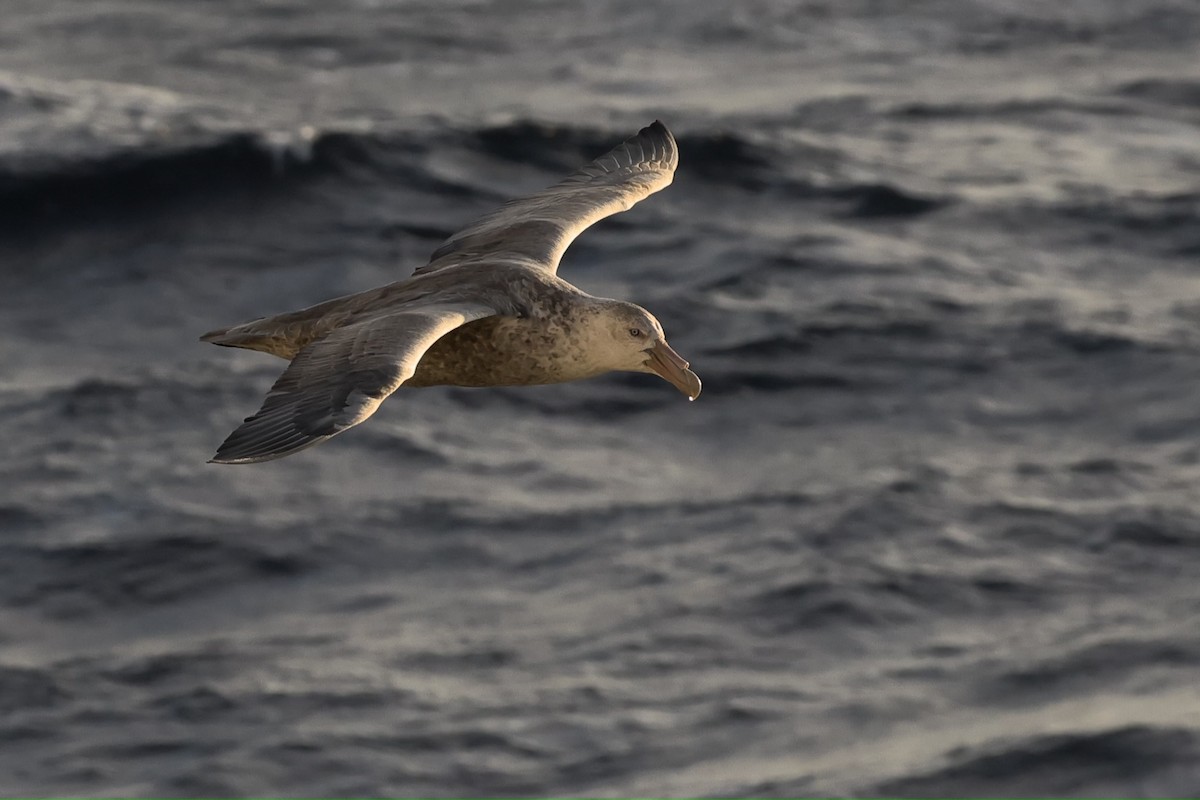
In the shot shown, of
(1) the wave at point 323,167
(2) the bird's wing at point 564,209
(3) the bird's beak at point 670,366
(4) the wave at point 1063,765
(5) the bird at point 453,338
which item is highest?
(2) the bird's wing at point 564,209

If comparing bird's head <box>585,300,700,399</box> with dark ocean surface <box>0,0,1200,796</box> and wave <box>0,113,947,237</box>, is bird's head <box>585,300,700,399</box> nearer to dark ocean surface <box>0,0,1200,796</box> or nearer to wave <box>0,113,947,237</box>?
dark ocean surface <box>0,0,1200,796</box>

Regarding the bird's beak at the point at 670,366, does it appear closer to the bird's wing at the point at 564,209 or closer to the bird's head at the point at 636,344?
the bird's head at the point at 636,344

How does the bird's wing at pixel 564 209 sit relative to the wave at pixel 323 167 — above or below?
above

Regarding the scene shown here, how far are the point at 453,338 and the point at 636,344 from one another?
1.12 metres

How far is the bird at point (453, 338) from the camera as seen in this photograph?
12086mm

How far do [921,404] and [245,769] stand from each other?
11.9 meters

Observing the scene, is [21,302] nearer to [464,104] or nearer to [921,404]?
[464,104]

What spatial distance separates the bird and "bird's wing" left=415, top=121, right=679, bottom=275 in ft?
0.07

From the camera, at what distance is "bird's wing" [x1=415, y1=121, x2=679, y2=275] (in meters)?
15.0

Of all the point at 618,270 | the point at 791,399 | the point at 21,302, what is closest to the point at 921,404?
the point at 791,399

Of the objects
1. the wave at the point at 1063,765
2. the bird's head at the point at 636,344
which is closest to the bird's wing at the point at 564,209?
the bird's head at the point at 636,344

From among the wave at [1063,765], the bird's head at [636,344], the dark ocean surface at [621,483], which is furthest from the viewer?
the dark ocean surface at [621,483]

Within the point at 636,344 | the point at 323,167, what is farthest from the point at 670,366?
the point at 323,167

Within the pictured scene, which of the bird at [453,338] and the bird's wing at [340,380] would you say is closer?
the bird's wing at [340,380]
